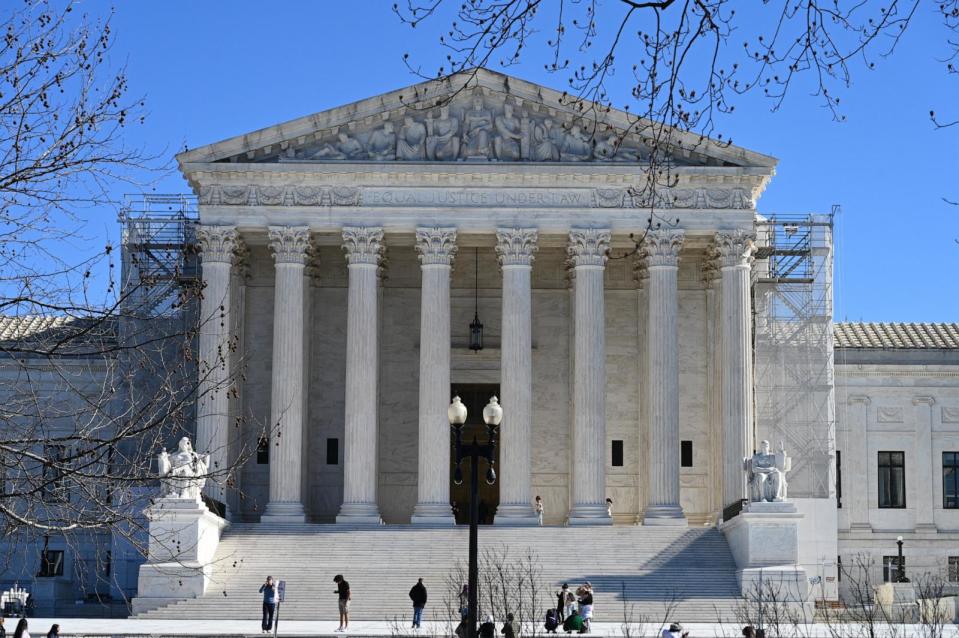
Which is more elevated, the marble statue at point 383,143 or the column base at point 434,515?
the marble statue at point 383,143

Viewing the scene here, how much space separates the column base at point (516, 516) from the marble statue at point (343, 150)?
13501 millimetres

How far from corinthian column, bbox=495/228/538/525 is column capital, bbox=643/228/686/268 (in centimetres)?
414

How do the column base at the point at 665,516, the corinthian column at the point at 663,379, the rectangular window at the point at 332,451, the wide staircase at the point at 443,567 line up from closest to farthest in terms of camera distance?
the wide staircase at the point at 443,567, the column base at the point at 665,516, the corinthian column at the point at 663,379, the rectangular window at the point at 332,451

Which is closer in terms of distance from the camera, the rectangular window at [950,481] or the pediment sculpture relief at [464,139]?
the pediment sculpture relief at [464,139]

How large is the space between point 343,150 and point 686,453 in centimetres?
1715

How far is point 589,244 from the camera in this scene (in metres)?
61.9

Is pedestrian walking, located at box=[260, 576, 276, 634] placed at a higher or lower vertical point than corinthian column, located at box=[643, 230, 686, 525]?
lower

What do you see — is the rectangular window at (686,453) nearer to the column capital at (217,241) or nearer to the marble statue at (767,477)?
the marble statue at (767,477)

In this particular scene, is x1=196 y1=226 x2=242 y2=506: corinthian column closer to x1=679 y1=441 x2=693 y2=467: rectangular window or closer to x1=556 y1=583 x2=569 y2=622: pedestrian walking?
x1=556 y1=583 x2=569 y2=622: pedestrian walking

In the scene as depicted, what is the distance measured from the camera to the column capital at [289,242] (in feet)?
203

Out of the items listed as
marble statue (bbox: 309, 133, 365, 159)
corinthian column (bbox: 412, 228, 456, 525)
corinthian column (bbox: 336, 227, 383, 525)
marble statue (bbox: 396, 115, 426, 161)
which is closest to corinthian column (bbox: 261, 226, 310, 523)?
corinthian column (bbox: 336, 227, 383, 525)

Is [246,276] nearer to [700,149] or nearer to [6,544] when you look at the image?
[6,544]

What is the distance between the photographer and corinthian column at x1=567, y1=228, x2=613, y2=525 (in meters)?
61.1

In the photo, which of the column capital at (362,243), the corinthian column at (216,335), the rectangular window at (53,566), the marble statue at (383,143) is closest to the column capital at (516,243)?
the column capital at (362,243)
